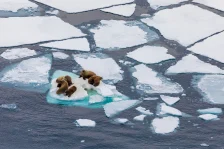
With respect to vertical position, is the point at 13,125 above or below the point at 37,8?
below

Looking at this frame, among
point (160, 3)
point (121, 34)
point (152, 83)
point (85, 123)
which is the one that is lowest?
point (85, 123)

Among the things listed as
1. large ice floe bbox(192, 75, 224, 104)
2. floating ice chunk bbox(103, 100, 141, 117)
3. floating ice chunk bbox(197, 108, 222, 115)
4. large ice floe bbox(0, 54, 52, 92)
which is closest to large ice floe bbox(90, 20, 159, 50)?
large ice floe bbox(0, 54, 52, 92)

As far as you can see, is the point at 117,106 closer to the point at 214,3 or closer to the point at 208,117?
the point at 208,117

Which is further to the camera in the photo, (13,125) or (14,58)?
(14,58)

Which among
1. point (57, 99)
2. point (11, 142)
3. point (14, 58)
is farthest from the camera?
point (14, 58)

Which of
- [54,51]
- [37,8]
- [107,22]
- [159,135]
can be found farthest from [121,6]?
[159,135]

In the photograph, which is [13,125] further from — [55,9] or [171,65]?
[55,9]

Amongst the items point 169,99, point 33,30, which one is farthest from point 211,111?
point 33,30
